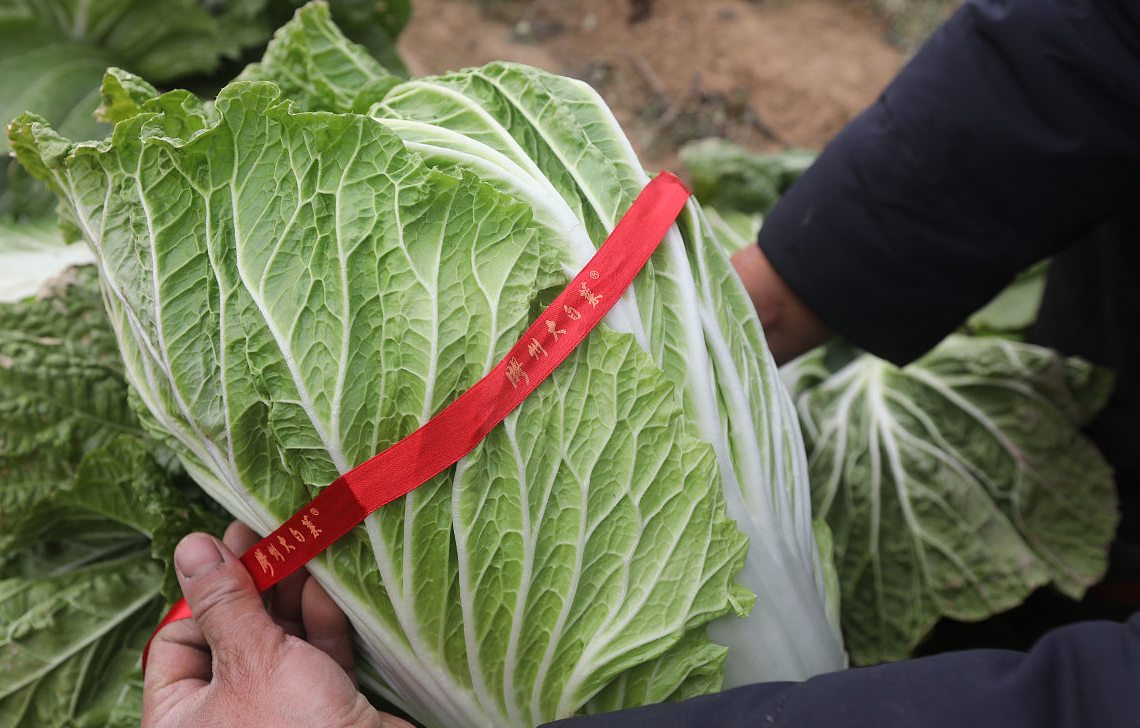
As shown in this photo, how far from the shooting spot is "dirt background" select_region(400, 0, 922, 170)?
6.38m

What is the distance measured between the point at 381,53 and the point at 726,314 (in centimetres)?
235

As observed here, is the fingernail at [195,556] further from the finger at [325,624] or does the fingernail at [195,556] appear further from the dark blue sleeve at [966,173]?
the dark blue sleeve at [966,173]

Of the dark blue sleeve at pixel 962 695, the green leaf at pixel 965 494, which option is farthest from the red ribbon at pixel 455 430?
the green leaf at pixel 965 494

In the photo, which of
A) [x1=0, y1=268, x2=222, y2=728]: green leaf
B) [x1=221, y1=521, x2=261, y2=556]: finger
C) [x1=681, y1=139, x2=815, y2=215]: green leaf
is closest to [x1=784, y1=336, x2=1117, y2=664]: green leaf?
[x1=681, y1=139, x2=815, y2=215]: green leaf

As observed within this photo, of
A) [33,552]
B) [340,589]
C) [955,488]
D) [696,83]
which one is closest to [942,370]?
[955,488]

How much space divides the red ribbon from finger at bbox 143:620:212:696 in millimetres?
238

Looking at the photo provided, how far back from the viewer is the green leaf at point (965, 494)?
104 inches

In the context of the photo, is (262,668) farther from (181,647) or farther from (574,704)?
(574,704)

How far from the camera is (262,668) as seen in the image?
55.2 inches

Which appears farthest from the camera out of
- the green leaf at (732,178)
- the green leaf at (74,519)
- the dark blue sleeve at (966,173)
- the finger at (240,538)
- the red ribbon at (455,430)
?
the green leaf at (732,178)

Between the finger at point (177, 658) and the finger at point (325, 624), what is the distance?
20 centimetres

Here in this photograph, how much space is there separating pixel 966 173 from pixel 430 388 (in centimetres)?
150

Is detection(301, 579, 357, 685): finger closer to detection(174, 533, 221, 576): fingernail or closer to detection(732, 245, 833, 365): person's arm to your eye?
detection(174, 533, 221, 576): fingernail

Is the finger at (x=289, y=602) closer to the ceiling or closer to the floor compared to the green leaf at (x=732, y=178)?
closer to the floor
